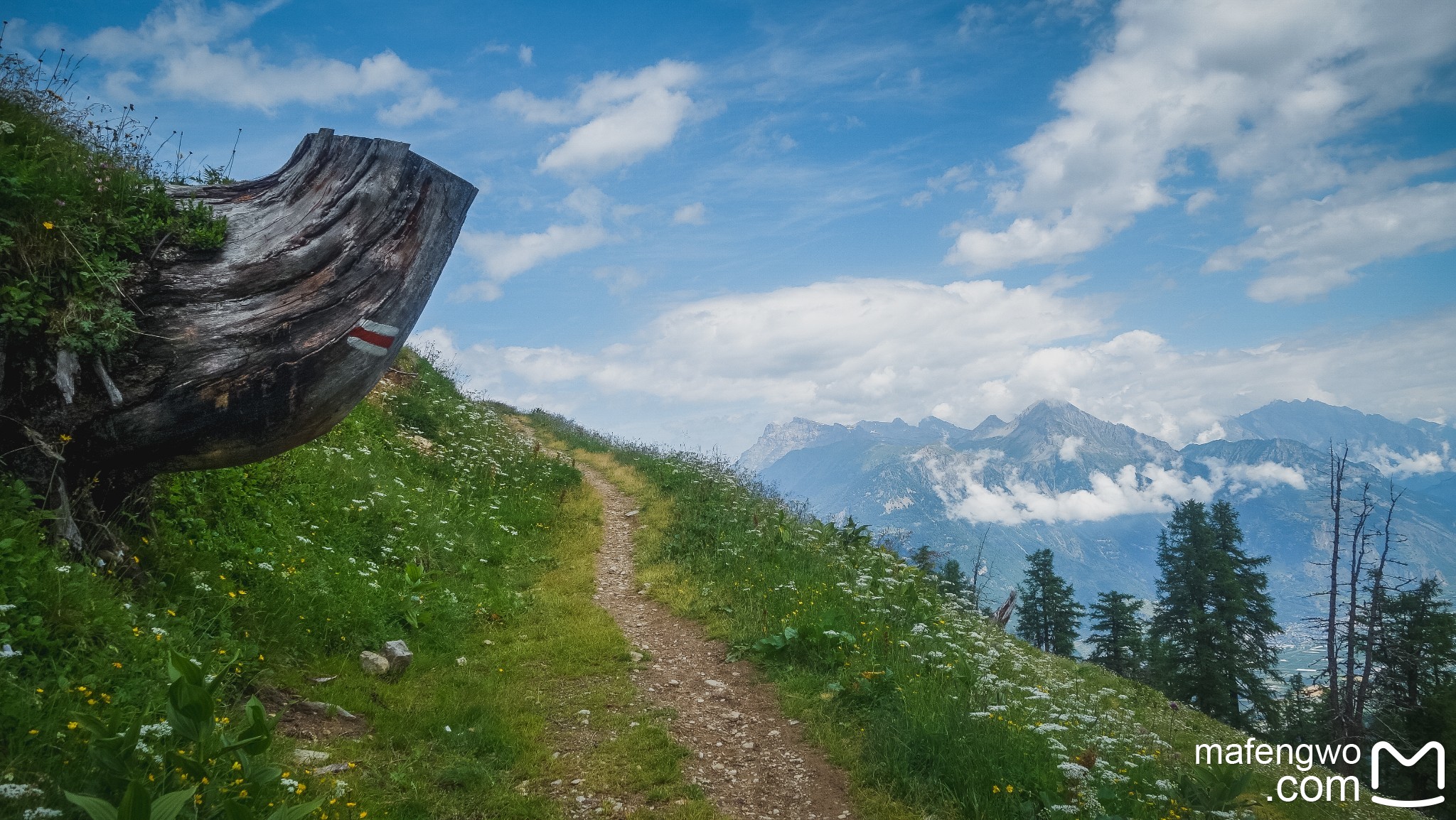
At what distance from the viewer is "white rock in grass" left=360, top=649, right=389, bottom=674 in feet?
22.9

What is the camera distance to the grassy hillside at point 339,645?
4141mm

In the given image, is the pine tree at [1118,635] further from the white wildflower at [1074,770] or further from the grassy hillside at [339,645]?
the white wildflower at [1074,770]

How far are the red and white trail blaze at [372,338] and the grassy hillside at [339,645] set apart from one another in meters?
2.32

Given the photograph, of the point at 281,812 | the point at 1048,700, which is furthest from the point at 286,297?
the point at 1048,700

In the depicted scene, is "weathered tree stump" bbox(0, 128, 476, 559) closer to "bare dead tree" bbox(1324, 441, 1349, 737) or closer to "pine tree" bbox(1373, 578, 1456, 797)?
"bare dead tree" bbox(1324, 441, 1349, 737)

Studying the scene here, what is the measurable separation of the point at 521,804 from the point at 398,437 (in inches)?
444

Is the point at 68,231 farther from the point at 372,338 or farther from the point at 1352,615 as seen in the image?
the point at 1352,615

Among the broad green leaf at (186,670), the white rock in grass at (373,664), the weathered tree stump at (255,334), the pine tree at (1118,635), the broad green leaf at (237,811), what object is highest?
the weathered tree stump at (255,334)

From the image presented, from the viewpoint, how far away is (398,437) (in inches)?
585

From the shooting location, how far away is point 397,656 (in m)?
7.20

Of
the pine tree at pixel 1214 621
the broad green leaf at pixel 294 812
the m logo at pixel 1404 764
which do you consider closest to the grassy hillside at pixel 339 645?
the broad green leaf at pixel 294 812

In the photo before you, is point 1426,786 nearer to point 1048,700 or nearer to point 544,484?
point 1048,700

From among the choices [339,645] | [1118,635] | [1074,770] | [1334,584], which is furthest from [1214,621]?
[339,645]

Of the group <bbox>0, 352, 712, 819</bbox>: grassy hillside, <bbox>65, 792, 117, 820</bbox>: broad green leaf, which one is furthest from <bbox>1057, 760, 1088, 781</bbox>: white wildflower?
<bbox>65, 792, 117, 820</bbox>: broad green leaf
